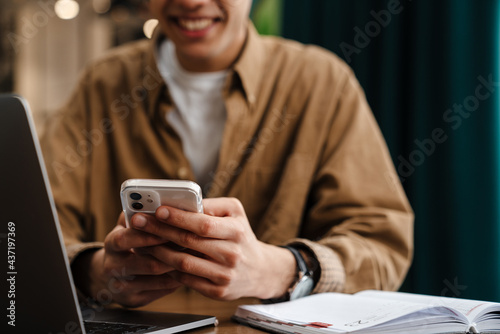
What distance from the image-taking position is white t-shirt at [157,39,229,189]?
134 cm

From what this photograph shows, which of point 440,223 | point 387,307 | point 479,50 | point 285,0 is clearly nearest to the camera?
point 387,307

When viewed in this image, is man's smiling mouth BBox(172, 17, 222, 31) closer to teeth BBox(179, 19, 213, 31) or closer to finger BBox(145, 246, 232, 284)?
teeth BBox(179, 19, 213, 31)

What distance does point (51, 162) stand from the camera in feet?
4.54

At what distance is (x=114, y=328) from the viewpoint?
2.12 ft

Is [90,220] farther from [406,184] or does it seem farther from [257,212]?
[406,184]

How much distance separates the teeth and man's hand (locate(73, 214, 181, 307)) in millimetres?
603

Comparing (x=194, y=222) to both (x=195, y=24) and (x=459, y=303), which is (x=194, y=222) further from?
(x=195, y=24)

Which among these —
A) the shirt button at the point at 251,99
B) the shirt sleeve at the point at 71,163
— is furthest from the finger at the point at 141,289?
the shirt button at the point at 251,99

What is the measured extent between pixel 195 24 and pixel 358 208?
1.86 ft

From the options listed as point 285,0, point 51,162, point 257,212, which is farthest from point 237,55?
point 285,0

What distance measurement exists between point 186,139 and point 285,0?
1589mm

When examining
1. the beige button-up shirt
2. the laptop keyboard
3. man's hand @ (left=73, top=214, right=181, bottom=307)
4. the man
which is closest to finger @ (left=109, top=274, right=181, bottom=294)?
man's hand @ (left=73, top=214, right=181, bottom=307)

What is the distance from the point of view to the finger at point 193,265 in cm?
72

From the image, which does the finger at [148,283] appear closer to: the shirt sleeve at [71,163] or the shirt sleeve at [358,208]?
the shirt sleeve at [358,208]
